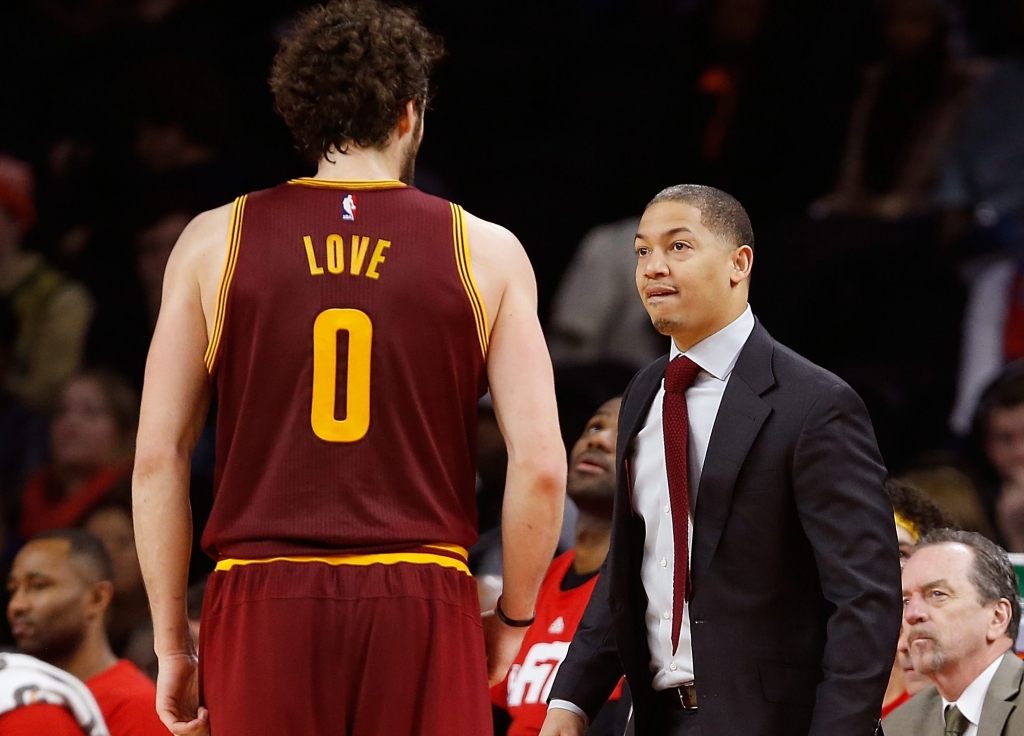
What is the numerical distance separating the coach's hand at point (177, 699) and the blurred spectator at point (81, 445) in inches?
165

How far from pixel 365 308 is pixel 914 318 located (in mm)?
4741

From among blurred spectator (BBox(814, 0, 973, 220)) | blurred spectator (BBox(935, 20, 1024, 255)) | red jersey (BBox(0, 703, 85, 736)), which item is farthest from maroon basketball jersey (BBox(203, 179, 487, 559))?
blurred spectator (BBox(935, 20, 1024, 255))

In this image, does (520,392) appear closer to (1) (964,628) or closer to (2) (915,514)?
(1) (964,628)

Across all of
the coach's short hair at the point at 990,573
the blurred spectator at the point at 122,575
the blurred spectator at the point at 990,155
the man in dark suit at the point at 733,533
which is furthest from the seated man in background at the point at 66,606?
the blurred spectator at the point at 990,155

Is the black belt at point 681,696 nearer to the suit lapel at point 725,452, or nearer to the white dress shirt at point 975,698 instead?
the suit lapel at point 725,452

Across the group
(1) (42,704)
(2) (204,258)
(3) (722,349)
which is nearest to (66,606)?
(1) (42,704)

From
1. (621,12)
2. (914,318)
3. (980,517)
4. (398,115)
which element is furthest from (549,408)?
(621,12)

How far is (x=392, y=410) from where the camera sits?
2.96m

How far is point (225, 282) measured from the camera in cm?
302

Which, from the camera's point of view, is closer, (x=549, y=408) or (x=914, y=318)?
(x=549, y=408)

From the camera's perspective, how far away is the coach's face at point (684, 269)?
3.14 metres

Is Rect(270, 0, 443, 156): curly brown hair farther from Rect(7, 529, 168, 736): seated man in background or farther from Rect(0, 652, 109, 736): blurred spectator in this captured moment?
Rect(7, 529, 168, 736): seated man in background

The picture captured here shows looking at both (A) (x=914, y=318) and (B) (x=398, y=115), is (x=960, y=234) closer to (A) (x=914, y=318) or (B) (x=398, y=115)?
(A) (x=914, y=318)

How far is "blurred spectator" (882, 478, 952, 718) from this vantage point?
4.41 meters
